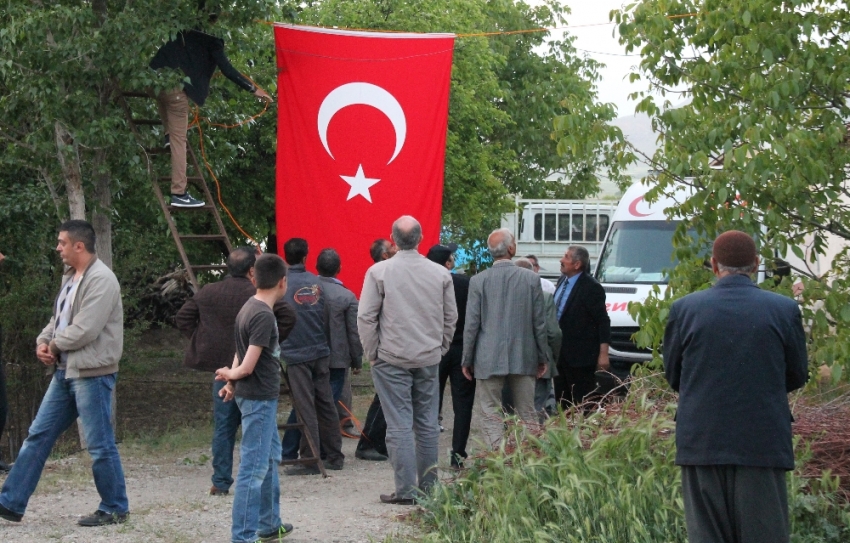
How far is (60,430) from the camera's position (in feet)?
21.9

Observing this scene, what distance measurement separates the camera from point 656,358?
677 centimetres

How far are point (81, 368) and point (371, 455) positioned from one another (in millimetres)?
3549

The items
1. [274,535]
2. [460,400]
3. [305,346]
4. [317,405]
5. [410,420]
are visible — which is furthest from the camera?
[317,405]

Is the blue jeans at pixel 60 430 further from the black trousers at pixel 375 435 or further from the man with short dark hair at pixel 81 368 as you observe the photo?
the black trousers at pixel 375 435

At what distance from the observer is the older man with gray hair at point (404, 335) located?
279 inches

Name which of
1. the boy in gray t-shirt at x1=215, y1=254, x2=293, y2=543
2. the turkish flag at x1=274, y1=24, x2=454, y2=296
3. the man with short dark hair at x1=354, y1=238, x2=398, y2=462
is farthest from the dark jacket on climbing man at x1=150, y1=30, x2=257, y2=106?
the boy in gray t-shirt at x1=215, y1=254, x2=293, y2=543

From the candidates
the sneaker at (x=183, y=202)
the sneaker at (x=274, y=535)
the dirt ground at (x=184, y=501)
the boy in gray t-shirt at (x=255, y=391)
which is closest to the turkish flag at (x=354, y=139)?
the sneaker at (x=183, y=202)

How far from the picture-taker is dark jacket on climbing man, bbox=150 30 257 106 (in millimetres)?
9398

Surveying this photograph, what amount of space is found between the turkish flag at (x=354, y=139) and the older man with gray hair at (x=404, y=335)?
304cm

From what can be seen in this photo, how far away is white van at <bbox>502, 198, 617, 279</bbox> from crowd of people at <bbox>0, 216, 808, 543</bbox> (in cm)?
2136

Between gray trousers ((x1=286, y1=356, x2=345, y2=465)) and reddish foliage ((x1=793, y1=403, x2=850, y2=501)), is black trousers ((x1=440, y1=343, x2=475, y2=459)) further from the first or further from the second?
reddish foliage ((x1=793, y1=403, x2=850, y2=501))

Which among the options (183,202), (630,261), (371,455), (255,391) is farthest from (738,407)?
(630,261)

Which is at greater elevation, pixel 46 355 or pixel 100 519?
pixel 46 355

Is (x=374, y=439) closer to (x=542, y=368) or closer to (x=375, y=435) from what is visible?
(x=375, y=435)
